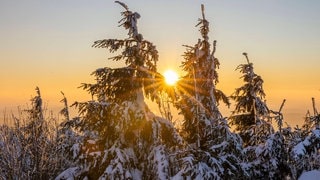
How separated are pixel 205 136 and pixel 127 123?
3459 mm

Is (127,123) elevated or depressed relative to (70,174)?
elevated

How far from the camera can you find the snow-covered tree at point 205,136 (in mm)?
9492

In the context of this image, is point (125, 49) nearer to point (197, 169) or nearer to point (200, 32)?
point (197, 169)

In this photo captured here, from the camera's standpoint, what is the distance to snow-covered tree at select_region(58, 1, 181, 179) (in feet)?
34.7

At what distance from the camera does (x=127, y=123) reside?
10.7m

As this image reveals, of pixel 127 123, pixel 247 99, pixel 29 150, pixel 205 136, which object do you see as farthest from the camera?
pixel 247 99

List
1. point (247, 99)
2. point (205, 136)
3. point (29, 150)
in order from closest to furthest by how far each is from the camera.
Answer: point (205, 136), point (29, 150), point (247, 99)

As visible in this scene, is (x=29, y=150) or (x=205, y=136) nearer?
(x=205, y=136)

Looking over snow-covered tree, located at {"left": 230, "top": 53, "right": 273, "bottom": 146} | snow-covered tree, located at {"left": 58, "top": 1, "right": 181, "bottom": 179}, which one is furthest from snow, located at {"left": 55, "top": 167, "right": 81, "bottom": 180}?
snow-covered tree, located at {"left": 230, "top": 53, "right": 273, "bottom": 146}

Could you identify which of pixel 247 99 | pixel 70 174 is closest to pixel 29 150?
pixel 70 174

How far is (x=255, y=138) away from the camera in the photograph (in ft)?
45.0

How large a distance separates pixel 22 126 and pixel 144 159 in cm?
858

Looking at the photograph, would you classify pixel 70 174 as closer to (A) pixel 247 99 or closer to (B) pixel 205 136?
(B) pixel 205 136

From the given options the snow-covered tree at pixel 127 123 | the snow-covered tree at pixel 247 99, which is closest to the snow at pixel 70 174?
the snow-covered tree at pixel 127 123
